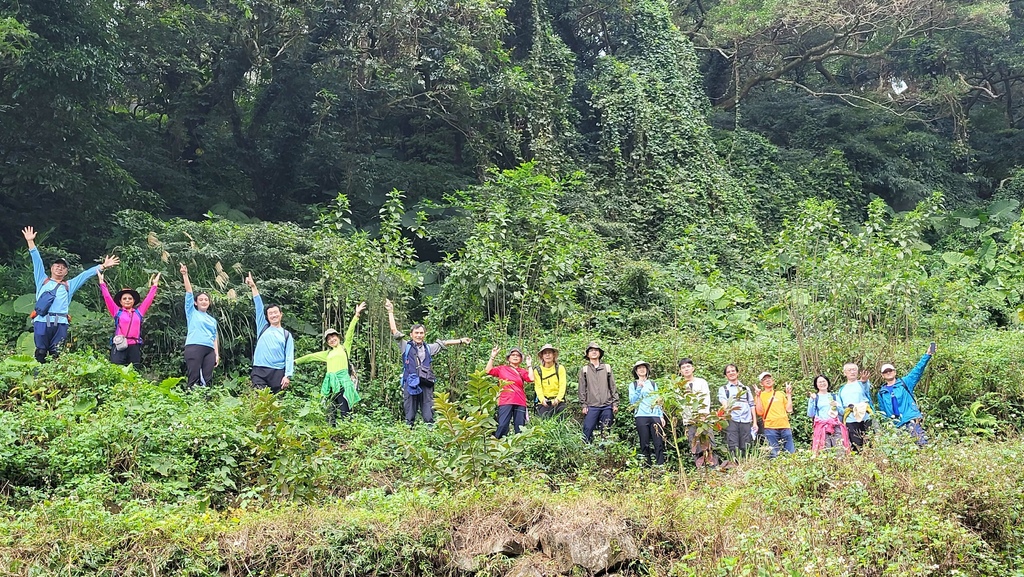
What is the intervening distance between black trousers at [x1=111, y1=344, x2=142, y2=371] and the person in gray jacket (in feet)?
15.8

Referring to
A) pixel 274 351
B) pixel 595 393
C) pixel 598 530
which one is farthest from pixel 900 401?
pixel 274 351

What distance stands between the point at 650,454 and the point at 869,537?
340cm

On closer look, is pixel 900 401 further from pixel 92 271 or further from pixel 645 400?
pixel 92 271

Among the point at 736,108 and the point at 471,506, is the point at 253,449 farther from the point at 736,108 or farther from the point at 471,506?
the point at 736,108

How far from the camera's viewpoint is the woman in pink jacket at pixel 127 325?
375 inches

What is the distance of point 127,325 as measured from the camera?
959 centimetres

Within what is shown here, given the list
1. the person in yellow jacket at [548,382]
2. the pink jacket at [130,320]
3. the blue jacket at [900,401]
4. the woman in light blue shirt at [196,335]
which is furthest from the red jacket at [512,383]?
the pink jacket at [130,320]

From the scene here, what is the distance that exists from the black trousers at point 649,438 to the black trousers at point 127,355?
5.40 metres

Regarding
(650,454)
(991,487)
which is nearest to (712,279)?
(650,454)

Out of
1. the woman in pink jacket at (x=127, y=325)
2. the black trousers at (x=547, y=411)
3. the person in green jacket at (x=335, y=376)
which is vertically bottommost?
the black trousers at (x=547, y=411)

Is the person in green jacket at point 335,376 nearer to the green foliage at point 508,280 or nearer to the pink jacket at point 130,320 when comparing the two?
the pink jacket at point 130,320

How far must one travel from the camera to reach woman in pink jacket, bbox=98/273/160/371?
9.52m

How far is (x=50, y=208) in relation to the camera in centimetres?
1398

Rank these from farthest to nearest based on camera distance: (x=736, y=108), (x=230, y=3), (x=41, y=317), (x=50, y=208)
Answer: (x=736, y=108) → (x=230, y=3) → (x=50, y=208) → (x=41, y=317)
